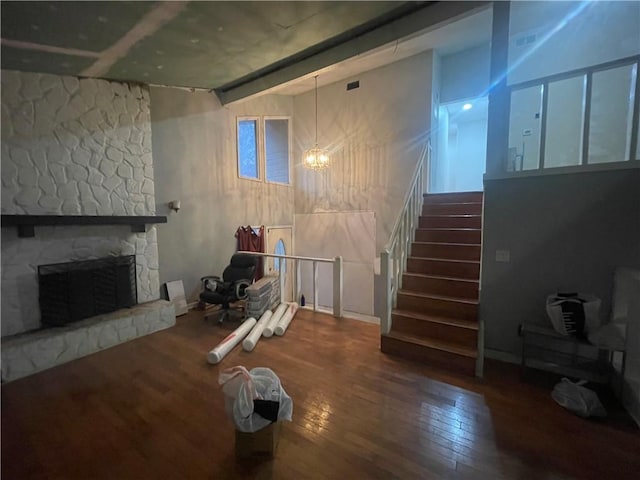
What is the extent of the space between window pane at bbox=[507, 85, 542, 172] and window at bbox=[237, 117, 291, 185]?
4.49 m

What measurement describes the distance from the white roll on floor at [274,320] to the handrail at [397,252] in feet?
4.50

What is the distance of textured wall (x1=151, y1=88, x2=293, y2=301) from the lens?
4.50m

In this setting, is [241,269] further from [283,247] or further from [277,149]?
[277,149]

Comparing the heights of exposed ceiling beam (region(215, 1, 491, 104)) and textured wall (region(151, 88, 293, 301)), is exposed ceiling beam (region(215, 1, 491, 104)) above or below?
above

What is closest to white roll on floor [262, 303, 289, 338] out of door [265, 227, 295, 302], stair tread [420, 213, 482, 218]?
door [265, 227, 295, 302]

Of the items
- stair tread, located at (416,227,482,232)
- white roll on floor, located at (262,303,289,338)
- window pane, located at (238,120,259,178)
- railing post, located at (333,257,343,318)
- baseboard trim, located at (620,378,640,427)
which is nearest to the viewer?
baseboard trim, located at (620,378,640,427)

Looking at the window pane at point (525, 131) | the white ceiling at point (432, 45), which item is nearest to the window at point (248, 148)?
the white ceiling at point (432, 45)

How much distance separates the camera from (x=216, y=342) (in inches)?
139

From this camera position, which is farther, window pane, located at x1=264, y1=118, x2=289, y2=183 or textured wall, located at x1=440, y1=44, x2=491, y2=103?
window pane, located at x1=264, y1=118, x2=289, y2=183

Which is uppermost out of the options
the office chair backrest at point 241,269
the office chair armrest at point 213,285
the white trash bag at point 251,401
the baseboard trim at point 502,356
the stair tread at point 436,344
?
the office chair backrest at point 241,269

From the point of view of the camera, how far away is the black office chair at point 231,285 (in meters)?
4.16

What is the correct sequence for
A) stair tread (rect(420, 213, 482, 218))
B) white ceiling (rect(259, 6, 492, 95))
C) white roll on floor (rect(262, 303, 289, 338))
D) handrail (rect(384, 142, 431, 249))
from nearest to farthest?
handrail (rect(384, 142, 431, 249)) → white roll on floor (rect(262, 303, 289, 338)) → stair tread (rect(420, 213, 482, 218)) → white ceiling (rect(259, 6, 492, 95))

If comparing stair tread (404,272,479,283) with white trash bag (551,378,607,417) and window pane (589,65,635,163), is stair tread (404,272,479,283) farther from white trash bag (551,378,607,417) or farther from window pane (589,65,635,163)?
window pane (589,65,635,163)

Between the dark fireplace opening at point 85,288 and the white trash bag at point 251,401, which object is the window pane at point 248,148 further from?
the white trash bag at point 251,401
